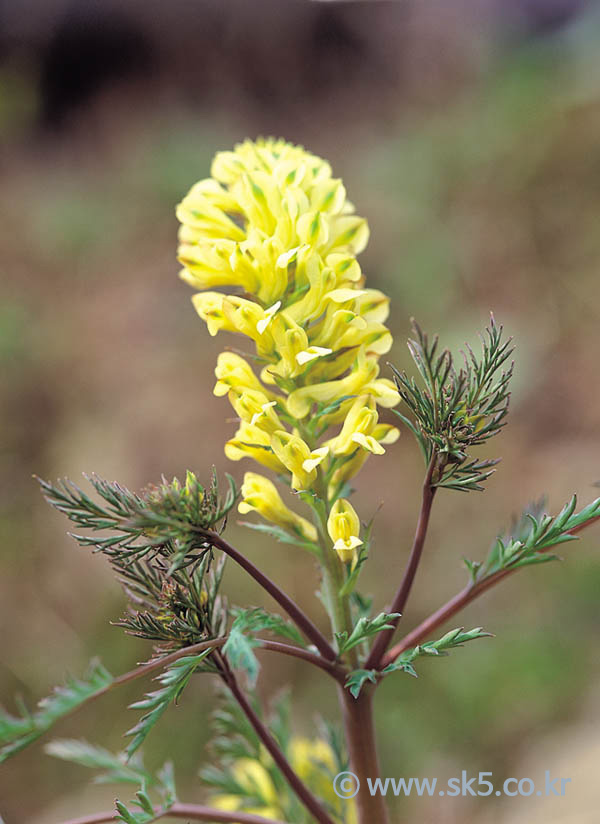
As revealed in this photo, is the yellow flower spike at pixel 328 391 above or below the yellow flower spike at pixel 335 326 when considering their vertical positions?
below

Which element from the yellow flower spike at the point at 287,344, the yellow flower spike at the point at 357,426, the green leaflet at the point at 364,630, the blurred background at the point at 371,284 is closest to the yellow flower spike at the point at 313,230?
the yellow flower spike at the point at 287,344

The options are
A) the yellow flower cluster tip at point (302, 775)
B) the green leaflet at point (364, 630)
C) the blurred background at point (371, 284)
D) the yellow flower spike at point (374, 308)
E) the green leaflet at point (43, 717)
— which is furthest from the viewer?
the blurred background at point (371, 284)

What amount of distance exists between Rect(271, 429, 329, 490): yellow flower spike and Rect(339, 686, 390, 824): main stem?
0.28 meters

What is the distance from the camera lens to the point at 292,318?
0.86m

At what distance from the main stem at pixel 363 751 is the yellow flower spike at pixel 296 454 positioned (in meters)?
0.28

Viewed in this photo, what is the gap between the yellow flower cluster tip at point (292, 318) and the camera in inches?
33.3

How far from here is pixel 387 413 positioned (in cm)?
347

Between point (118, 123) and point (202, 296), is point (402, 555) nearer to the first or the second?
point (202, 296)

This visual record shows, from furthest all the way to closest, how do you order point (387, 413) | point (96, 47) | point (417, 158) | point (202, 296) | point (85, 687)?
1. point (96, 47)
2. point (417, 158)
3. point (387, 413)
4. point (202, 296)
5. point (85, 687)

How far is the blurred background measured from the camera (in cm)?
320

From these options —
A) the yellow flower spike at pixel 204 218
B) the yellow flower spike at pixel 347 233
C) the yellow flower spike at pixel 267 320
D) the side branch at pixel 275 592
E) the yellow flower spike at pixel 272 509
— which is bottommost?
the side branch at pixel 275 592

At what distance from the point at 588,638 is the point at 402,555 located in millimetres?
952

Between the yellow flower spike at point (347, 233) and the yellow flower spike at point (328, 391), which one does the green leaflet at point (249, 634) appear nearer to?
the yellow flower spike at point (328, 391)

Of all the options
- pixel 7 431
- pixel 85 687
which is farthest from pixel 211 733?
pixel 85 687
